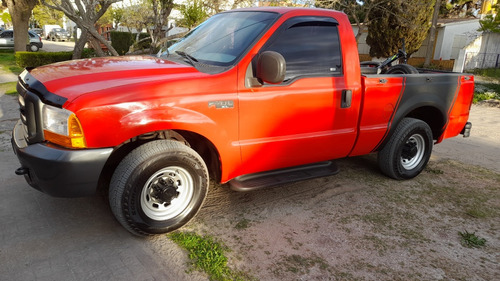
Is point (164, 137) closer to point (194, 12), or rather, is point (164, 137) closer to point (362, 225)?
point (362, 225)

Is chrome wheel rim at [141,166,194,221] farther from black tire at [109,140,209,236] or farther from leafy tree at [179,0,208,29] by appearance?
leafy tree at [179,0,208,29]

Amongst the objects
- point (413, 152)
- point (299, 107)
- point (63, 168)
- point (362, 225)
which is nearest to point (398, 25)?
point (413, 152)

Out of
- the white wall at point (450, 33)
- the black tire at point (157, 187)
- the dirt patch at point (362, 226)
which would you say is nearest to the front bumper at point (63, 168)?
the black tire at point (157, 187)

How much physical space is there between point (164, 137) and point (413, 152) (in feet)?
10.7

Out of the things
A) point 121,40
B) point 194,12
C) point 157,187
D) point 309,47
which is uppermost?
point 194,12

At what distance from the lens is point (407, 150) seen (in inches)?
190

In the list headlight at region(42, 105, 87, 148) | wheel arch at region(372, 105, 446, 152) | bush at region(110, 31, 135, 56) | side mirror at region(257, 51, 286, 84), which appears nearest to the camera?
headlight at region(42, 105, 87, 148)

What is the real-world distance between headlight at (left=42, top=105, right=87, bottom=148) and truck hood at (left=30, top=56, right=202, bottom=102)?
128mm

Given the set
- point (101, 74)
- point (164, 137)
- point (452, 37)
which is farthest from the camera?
point (452, 37)

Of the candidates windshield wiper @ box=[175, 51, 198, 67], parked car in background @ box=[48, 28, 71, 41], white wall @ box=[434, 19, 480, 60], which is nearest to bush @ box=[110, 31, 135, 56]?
white wall @ box=[434, 19, 480, 60]

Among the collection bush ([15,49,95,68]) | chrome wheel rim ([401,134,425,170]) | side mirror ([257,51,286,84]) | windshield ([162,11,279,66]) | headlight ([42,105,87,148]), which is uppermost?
windshield ([162,11,279,66])

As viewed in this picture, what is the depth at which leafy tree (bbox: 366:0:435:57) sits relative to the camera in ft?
57.9

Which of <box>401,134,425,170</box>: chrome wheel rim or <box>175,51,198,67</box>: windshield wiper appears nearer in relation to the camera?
<box>175,51,198,67</box>: windshield wiper

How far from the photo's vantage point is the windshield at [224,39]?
11.5ft
